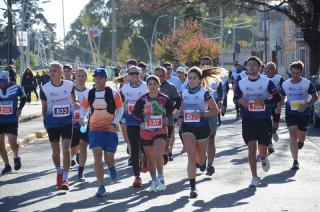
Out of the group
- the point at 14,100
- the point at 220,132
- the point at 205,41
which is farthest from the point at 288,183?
the point at 205,41

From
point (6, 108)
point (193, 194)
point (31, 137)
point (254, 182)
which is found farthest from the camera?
point (31, 137)

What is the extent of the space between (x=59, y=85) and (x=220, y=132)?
31.3ft

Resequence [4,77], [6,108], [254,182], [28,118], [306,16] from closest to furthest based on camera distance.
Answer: [254,182]
[4,77]
[6,108]
[28,118]
[306,16]

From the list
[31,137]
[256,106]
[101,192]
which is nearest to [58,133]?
[101,192]

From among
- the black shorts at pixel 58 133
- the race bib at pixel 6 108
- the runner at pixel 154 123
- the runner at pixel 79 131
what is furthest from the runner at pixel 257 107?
the race bib at pixel 6 108

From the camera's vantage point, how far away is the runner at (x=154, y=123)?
9.87 metres

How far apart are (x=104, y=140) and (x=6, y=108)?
3.26 metres

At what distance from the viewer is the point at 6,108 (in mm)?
12352

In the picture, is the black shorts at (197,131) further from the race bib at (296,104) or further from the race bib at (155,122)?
the race bib at (296,104)

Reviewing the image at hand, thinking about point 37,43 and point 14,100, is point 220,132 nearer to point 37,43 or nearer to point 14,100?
point 14,100

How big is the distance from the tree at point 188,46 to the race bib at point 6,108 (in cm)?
5620

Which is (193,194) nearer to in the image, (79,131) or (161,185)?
(161,185)

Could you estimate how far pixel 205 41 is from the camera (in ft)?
245

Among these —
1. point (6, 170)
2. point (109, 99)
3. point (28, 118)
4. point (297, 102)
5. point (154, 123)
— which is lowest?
point (28, 118)
